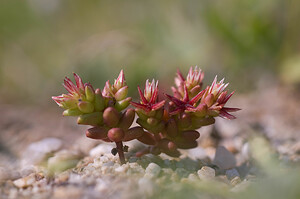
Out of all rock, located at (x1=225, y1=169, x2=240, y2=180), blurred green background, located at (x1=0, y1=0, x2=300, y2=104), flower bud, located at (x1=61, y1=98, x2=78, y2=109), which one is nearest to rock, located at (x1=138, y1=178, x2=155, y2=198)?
flower bud, located at (x1=61, y1=98, x2=78, y2=109)

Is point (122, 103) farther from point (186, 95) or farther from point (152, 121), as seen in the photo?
point (186, 95)

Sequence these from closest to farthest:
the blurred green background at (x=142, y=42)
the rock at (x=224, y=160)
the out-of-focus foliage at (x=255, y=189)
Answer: the out-of-focus foliage at (x=255, y=189) → the rock at (x=224, y=160) → the blurred green background at (x=142, y=42)

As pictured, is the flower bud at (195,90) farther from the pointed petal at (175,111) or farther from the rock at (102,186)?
the rock at (102,186)

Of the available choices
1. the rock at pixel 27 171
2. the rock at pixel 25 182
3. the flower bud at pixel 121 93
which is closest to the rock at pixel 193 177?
the flower bud at pixel 121 93

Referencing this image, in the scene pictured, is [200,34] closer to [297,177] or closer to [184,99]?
[184,99]

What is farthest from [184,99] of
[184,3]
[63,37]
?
[63,37]
